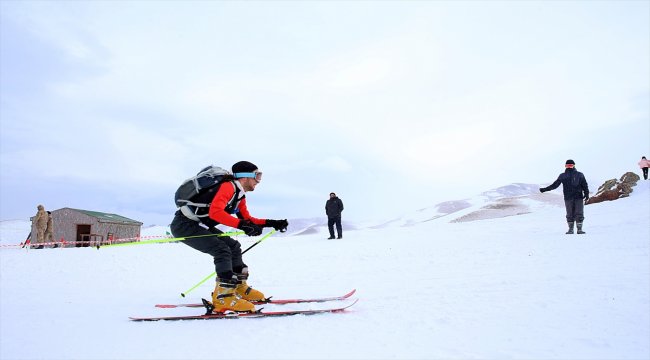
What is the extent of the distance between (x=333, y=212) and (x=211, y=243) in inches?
496

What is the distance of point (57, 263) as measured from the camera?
1170cm

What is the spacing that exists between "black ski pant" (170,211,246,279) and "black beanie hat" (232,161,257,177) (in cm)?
86

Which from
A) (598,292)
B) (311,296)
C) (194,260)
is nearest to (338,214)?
(194,260)

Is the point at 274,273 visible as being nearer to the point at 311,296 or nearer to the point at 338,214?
the point at 311,296

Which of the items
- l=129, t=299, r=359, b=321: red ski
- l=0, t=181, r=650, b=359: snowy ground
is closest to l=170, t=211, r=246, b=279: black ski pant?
l=129, t=299, r=359, b=321: red ski

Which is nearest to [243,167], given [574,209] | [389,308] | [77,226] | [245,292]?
[245,292]

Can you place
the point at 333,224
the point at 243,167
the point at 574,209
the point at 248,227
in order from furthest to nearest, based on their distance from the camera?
the point at 333,224 → the point at 574,209 → the point at 243,167 → the point at 248,227

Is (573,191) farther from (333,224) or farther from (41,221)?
(41,221)

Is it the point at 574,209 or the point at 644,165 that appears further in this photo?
the point at 644,165

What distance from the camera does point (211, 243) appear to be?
5.09 m

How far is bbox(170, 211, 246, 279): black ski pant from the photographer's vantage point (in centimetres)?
505

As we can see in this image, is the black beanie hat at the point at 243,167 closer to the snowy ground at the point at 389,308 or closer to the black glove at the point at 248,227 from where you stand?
the black glove at the point at 248,227

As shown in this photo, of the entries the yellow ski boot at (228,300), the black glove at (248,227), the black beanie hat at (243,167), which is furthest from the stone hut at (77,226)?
the black glove at (248,227)

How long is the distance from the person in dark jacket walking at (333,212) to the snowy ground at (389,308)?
7.04 m
